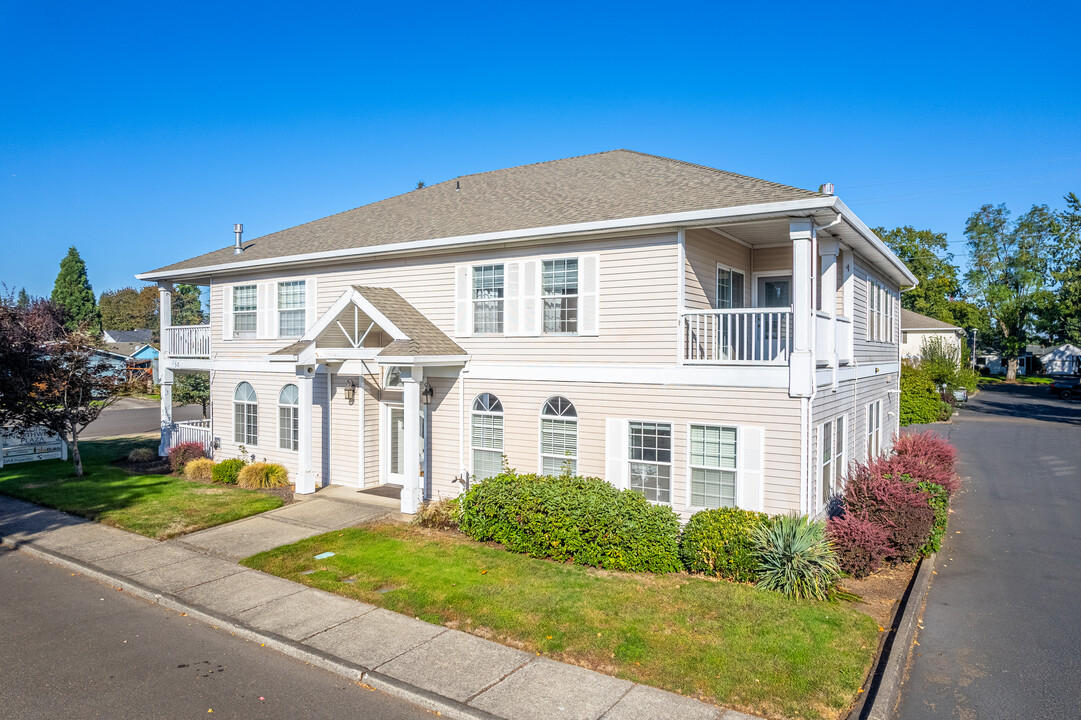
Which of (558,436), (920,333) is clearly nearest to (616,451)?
(558,436)

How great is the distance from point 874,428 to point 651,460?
27.1ft

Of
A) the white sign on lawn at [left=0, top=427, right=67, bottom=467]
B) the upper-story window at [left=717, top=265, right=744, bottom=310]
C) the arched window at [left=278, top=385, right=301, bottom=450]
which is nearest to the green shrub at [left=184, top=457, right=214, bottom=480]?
the arched window at [left=278, top=385, right=301, bottom=450]

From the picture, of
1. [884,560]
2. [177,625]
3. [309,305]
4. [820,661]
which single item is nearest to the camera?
[820,661]

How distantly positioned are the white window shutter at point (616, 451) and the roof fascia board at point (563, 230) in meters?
3.48

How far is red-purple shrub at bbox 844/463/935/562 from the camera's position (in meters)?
10.7

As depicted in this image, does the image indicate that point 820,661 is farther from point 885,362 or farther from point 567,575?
point 885,362

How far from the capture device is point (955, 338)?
42.5 metres

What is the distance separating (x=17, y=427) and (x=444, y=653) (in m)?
16.8

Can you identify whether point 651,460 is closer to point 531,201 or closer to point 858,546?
point 858,546

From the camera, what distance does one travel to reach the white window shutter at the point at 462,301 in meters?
14.1

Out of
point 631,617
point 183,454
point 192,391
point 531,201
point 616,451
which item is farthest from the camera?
point 192,391

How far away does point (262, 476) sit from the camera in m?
16.6

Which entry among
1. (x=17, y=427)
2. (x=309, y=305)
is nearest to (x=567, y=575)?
(x=309, y=305)

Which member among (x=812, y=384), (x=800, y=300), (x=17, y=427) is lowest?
(x=17, y=427)
